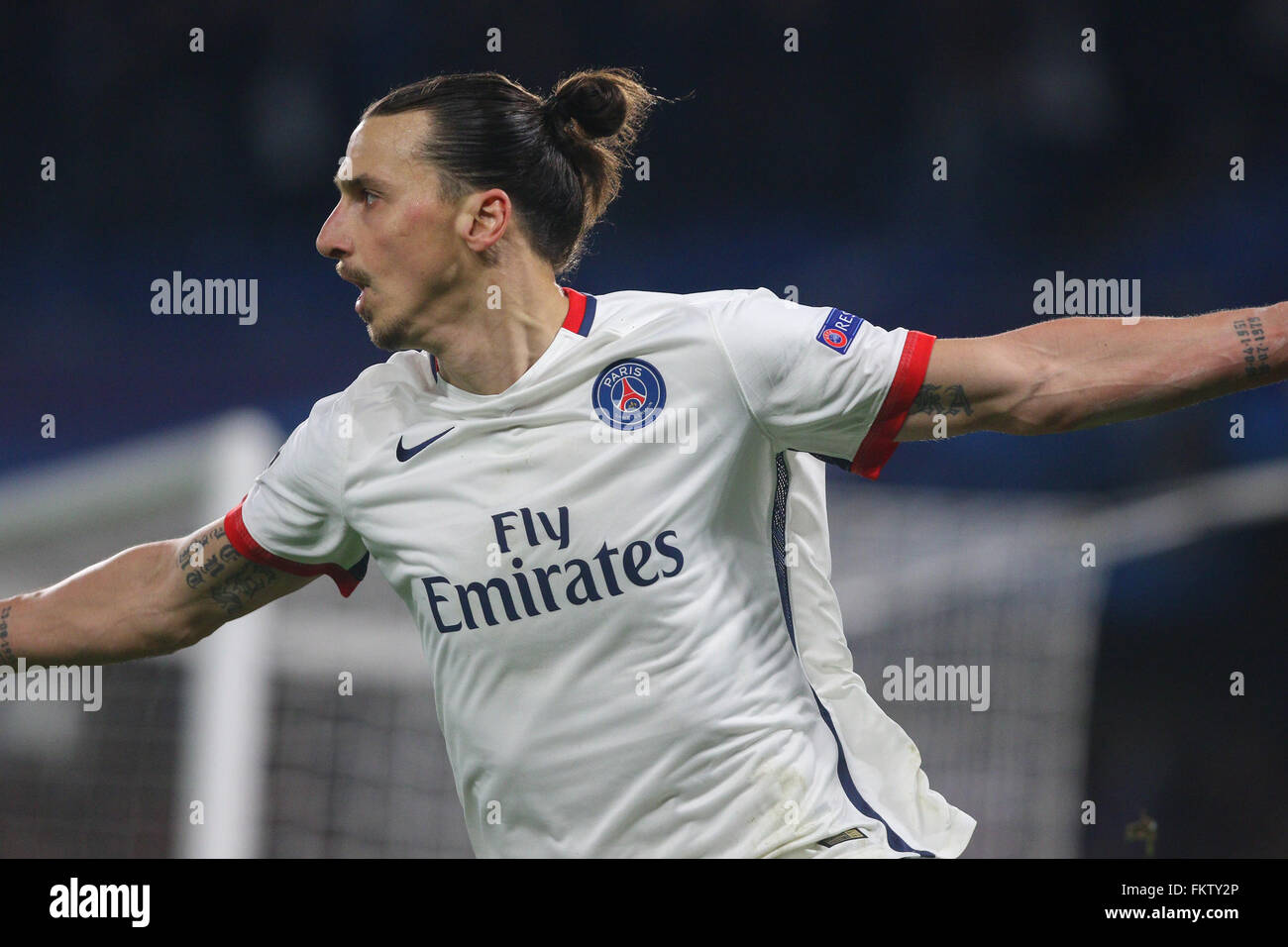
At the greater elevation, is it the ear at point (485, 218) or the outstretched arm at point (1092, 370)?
the ear at point (485, 218)

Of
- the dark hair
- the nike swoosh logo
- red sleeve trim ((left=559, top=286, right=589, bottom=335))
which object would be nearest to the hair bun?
the dark hair

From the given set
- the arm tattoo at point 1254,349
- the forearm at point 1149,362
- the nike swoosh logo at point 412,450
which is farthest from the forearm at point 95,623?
the arm tattoo at point 1254,349

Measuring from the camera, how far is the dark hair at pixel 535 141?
2.04 meters

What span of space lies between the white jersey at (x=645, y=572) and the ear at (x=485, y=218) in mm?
214

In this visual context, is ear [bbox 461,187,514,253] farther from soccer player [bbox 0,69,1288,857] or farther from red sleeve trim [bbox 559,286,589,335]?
red sleeve trim [bbox 559,286,589,335]

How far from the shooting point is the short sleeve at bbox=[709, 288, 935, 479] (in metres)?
1.80

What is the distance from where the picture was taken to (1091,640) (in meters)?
4.16

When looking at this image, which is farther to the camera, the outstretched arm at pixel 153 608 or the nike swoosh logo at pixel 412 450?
the outstretched arm at pixel 153 608

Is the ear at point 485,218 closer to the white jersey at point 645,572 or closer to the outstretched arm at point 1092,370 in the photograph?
the white jersey at point 645,572

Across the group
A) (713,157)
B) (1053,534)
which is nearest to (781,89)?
(713,157)

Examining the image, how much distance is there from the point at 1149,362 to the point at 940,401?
0.87 ft

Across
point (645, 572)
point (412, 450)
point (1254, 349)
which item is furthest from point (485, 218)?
point (1254, 349)
